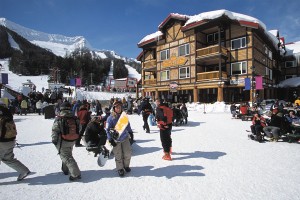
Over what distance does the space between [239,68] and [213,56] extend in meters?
3.31

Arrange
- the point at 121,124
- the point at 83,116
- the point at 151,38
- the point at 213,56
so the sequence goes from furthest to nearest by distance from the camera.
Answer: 1. the point at 151,38
2. the point at 213,56
3. the point at 83,116
4. the point at 121,124

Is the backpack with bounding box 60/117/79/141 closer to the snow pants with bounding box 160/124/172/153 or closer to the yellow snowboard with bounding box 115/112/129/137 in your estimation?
the yellow snowboard with bounding box 115/112/129/137

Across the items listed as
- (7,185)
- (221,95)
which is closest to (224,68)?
(221,95)

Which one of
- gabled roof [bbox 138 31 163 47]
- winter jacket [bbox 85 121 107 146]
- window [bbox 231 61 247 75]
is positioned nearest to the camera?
winter jacket [bbox 85 121 107 146]

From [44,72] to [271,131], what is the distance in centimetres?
8969

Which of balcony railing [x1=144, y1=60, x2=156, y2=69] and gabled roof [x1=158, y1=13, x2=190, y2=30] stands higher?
gabled roof [x1=158, y1=13, x2=190, y2=30]

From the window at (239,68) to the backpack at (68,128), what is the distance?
2208 cm

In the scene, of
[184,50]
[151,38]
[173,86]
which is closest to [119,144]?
[173,86]

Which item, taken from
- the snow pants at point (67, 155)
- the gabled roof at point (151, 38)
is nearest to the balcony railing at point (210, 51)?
the gabled roof at point (151, 38)

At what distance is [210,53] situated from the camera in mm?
23078

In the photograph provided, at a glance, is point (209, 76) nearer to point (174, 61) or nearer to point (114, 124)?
point (174, 61)

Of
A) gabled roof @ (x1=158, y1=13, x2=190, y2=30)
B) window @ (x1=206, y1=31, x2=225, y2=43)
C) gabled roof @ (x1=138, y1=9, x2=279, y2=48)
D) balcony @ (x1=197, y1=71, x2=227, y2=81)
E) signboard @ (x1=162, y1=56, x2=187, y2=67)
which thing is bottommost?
balcony @ (x1=197, y1=71, x2=227, y2=81)

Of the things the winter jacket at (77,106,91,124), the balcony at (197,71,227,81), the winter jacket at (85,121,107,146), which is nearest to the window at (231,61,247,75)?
the balcony at (197,71,227,81)

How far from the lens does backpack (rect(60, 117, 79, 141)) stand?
4.13 m
